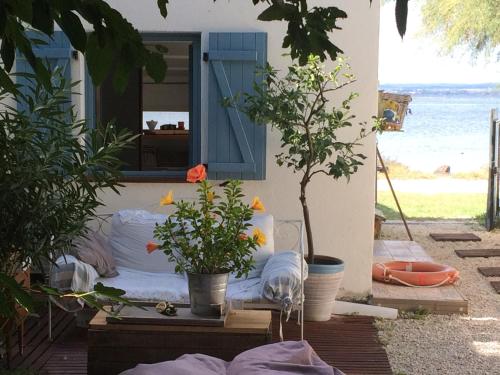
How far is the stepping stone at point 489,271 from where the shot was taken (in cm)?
734

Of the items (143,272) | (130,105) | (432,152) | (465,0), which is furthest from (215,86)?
(432,152)

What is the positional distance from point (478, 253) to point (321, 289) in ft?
10.9

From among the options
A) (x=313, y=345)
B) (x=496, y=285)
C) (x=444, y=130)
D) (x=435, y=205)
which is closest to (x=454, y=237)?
(x=496, y=285)

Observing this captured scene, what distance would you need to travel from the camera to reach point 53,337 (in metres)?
5.15

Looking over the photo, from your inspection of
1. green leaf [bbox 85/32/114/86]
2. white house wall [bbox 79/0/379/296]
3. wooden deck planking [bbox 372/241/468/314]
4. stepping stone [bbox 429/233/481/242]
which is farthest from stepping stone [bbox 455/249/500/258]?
green leaf [bbox 85/32/114/86]

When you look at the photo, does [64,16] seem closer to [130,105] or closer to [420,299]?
[420,299]

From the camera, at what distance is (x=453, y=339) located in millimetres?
5336

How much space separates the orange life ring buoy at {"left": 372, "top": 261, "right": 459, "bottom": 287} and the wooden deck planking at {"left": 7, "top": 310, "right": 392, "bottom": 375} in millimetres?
796

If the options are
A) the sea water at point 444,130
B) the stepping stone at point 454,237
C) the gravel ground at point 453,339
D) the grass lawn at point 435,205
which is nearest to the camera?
the gravel ground at point 453,339

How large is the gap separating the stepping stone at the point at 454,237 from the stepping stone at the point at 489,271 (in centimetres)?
159

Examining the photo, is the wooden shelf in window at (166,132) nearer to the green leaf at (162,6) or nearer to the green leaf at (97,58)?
the green leaf at (162,6)

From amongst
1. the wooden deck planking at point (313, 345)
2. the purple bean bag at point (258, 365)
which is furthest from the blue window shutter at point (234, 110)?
the purple bean bag at point (258, 365)

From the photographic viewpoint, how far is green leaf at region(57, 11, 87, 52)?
4.43 feet

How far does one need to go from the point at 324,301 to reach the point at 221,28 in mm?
2160
